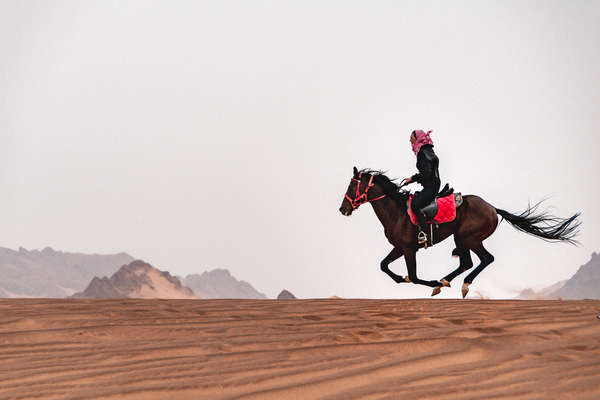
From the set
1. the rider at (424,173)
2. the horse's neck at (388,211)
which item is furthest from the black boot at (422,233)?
the horse's neck at (388,211)

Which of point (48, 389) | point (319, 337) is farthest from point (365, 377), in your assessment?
point (48, 389)

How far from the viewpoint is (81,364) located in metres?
3.43

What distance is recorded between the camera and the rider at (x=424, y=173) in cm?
805

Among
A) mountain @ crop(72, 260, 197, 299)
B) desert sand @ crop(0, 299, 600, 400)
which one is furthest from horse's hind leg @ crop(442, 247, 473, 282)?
mountain @ crop(72, 260, 197, 299)

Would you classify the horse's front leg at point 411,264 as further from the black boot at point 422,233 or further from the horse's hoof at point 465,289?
the horse's hoof at point 465,289

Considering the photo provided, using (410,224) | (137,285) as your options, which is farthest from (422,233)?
(137,285)

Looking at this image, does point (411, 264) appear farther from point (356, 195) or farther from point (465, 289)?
point (356, 195)

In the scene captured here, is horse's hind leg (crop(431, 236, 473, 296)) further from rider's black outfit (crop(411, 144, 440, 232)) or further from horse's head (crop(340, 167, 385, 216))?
horse's head (crop(340, 167, 385, 216))

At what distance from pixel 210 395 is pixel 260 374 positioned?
1.21 ft

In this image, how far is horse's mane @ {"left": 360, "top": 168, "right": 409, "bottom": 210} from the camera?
849cm

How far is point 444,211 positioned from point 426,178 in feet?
1.67

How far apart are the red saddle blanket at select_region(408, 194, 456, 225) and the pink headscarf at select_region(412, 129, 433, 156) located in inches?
25.7

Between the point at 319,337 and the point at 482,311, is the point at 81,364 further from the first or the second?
the point at 482,311

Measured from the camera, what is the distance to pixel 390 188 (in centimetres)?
855
